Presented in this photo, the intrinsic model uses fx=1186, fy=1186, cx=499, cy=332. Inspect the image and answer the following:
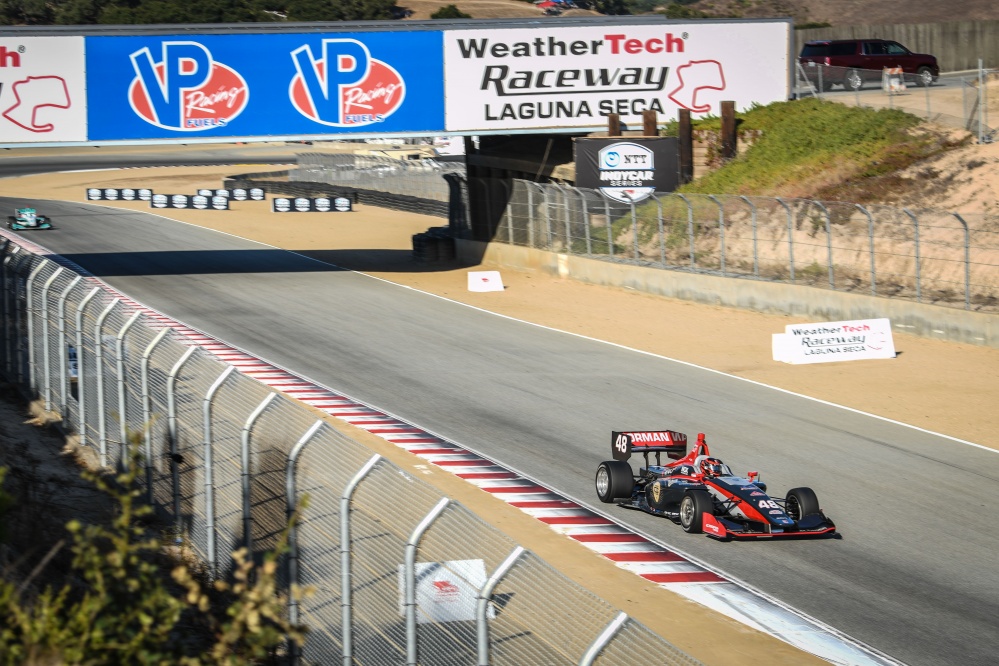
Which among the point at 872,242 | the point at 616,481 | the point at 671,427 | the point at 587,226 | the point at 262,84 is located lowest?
the point at 671,427

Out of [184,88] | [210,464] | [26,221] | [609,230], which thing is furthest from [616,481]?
[26,221]

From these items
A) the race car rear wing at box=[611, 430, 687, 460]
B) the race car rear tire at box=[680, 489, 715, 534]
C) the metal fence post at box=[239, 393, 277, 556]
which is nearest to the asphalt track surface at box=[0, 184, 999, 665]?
the race car rear tire at box=[680, 489, 715, 534]

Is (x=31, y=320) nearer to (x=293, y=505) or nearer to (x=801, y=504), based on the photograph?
(x=293, y=505)

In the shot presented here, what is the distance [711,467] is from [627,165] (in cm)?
2169

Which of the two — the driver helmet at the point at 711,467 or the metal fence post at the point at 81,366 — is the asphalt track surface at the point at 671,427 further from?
the metal fence post at the point at 81,366

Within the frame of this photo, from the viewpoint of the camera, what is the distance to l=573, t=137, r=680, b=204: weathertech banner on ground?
1325 inches

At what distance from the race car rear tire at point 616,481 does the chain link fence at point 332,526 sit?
4.92 meters

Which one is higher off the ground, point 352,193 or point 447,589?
point 352,193

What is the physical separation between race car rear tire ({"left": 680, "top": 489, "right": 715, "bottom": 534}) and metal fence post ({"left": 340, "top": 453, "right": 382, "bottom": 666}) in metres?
5.80

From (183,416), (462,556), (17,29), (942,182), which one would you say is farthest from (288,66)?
(462,556)

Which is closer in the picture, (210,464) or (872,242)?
(210,464)

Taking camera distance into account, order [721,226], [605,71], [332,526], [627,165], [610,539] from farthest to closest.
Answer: [605,71]
[627,165]
[721,226]
[610,539]
[332,526]

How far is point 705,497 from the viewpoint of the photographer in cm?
1248

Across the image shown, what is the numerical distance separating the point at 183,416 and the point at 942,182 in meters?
23.8
